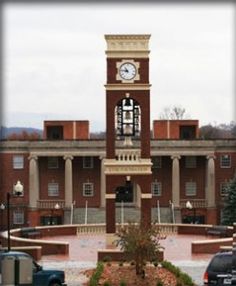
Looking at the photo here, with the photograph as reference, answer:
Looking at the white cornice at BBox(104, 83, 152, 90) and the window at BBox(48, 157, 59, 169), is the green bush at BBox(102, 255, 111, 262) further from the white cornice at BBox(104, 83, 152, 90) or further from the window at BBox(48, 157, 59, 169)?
the window at BBox(48, 157, 59, 169)

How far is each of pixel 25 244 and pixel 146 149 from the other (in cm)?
581

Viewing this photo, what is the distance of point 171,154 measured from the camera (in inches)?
2041

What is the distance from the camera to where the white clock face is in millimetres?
29969

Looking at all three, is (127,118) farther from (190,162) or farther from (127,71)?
(190,162)

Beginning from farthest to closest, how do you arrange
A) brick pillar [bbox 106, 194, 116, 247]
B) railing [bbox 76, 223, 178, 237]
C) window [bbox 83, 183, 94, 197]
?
window [bbox 83, 183, 94, 197] → railing [bbox 76, 223, 178, 237] → brick pillar [bbox 106, 194, 116, 247]

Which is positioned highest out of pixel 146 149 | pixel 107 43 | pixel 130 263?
pixel 107 43

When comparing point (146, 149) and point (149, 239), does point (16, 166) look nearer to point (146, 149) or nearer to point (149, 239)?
point (146, 149)

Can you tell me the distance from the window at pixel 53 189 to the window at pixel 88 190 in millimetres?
1789

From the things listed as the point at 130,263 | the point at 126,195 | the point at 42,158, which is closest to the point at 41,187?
the point at 42,158

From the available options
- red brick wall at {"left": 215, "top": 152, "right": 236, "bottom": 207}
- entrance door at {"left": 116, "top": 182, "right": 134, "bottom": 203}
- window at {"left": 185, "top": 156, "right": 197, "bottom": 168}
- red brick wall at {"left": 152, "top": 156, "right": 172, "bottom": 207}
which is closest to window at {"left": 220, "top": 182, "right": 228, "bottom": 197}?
red brick wall at {"left": 215, "top": 152, "right": 236, "bottom": 207}

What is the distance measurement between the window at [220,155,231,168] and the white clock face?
24.3m

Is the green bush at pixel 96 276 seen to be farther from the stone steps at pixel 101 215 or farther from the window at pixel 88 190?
the window at pixel 88 190

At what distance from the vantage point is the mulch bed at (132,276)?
21.7m

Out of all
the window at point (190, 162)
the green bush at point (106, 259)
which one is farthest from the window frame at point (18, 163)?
the green bush at point (106, 259)
